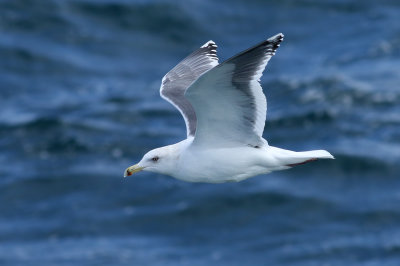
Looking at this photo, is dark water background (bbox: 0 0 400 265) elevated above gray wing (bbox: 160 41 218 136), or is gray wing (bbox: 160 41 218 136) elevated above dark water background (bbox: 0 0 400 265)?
dark water background (bbox: 0 0 400 265)

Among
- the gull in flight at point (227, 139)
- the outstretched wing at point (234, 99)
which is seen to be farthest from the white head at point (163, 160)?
the outstretched wing at point (234, 99)

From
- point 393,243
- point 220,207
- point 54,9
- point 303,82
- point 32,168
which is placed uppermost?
point 54,9

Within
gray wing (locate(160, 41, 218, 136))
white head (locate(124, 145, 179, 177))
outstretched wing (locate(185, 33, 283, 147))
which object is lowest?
white head (locate(124, 145, 179, 177))

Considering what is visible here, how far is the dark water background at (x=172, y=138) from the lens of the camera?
2880 centimetres

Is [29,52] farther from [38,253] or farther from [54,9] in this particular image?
[38,253]

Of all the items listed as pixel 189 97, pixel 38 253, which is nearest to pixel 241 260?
pixel 38 253

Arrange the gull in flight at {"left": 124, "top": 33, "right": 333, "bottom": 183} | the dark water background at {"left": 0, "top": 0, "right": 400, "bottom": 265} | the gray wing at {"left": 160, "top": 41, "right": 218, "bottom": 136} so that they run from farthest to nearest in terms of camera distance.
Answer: the dark water background at {"left": 0, "top": 0, "right": 400, "bottom": 265}, the gray wing at {"left": 160, "top": 41, "right": 218, "bottom": 136}, the gull in flight at {"left": 124, "top": 33, "right": 333, "bottom": 183}

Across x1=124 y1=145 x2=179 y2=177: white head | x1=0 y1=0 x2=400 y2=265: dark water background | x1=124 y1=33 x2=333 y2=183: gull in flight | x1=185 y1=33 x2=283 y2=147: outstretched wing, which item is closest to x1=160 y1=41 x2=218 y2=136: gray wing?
x1=124 y1=33 x2=333 y2=183: gull in flight

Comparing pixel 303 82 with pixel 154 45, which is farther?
pixel 154 45

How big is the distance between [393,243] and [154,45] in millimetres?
15926

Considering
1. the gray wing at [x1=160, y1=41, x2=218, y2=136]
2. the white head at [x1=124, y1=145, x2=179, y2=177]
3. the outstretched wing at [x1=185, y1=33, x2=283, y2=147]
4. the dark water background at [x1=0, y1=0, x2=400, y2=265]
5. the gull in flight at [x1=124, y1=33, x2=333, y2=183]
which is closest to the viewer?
the outstretched wing at [x1=185, y1=33, x2=283, y2=147]

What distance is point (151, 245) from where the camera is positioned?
A: 2927cm

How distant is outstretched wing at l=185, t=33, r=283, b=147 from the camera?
898 cm

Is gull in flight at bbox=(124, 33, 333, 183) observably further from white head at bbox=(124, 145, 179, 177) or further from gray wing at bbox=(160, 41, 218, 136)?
gray wing at bbox=(160, 41, 218, 136)
